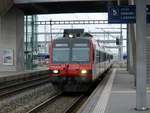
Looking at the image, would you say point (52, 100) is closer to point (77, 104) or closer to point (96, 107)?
point (77, 104)

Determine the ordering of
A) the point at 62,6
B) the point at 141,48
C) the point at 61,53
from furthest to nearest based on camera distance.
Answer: the point at 62,6 < the point at 61,53 < the point at 141,48

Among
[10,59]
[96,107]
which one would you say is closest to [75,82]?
[96,107]

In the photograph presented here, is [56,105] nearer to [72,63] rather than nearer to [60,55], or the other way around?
[72,63]

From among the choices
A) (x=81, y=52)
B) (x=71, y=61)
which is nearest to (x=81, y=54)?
(x=81, y=52)

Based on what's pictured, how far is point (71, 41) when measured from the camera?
1608 centimetres

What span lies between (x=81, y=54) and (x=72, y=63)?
2.11 feet

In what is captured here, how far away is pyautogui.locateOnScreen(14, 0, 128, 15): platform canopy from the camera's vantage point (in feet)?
93.3

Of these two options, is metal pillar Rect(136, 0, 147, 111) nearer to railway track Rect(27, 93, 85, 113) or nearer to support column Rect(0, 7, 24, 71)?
railway track Rect(27, 93, 85, 113)

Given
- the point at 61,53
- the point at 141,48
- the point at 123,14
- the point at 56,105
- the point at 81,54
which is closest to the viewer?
the point at 141,48

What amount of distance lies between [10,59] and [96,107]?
23.8 meters

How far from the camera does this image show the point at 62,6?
3078 cm

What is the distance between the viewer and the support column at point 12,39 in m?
32.7

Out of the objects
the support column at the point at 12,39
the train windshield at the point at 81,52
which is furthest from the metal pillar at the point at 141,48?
the support column at the point at 12,39

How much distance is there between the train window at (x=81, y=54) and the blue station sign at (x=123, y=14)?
605cm
